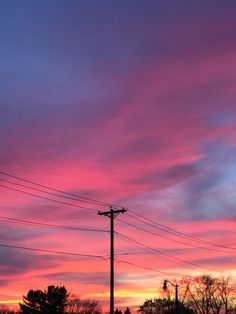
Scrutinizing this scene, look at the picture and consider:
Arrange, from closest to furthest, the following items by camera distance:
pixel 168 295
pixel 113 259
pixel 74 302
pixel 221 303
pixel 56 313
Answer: pixel 113 259 < pixel 56 313 < pixel 221 303 < pixel 168 295 < pixel 74 302

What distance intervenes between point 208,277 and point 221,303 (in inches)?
332

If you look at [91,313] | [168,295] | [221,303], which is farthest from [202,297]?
[91,313]

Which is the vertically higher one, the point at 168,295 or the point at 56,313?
the point at 168,295

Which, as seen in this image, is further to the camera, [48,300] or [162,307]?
[162,307]

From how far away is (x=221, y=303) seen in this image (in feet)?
531

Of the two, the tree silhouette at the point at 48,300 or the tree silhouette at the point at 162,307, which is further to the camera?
the tree silhouette at the point at 162,307

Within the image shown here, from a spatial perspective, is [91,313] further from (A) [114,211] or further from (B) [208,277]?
(A) [114,211]

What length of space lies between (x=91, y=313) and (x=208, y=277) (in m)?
56.3

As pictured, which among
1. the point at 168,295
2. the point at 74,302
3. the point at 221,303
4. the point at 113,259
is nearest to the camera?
the point at 113,259

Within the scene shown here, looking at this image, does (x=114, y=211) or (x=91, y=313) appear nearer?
(x=114, y=211)

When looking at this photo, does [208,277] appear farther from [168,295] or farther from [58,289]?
[58,289]

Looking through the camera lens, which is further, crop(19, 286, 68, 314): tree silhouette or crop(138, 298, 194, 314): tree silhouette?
crop(138, 298, 194, 314): tree silhouette

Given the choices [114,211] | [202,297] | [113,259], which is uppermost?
[202,297]

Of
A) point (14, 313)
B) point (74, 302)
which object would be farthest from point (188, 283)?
point (14, 313)
